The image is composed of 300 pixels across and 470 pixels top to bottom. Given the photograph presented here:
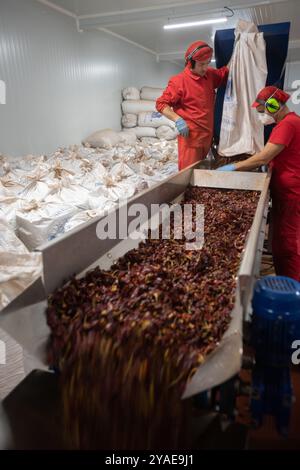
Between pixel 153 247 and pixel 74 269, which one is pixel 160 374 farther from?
pixel 153 247

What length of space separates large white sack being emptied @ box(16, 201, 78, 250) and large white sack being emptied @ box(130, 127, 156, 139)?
699 cm

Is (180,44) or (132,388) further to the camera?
(180,44)

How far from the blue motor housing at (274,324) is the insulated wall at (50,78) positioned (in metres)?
5.79

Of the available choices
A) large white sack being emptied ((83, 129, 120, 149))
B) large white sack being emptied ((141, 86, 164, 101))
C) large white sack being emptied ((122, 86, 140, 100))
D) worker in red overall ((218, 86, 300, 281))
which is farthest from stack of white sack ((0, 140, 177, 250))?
large white sack being emptied ((141, 86, 164, 101))

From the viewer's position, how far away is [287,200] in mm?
3148

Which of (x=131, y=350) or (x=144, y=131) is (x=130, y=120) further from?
(x=131, y=350)

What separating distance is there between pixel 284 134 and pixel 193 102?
1411 millimetres

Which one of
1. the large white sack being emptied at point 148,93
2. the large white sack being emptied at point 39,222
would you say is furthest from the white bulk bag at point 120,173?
the large white sack being emptied at point 148,93

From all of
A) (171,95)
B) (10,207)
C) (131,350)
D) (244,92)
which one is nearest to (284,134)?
(244,92)

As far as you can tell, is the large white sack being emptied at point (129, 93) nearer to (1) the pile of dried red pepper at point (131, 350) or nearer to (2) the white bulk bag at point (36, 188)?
(2) the white bulk bag at point (36, 188)

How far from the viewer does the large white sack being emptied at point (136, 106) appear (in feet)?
32.7

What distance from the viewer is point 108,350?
1177mm

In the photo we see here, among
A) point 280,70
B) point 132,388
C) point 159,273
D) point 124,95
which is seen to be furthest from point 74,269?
point 124,95

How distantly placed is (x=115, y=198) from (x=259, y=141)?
1750 millimetres
